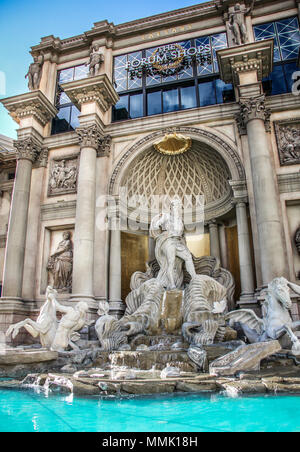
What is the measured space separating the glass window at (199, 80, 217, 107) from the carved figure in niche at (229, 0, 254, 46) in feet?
6.99

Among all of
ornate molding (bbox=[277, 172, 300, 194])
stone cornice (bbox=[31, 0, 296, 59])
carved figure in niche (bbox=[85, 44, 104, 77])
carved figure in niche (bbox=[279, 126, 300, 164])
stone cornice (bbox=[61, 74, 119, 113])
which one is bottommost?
ornate molding (bbox=[277, 172, 300, 194])

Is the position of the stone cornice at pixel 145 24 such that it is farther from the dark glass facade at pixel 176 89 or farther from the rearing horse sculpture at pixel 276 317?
the rearing horse sculpture at pixel 276 317

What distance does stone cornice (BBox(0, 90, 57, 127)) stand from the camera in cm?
1659

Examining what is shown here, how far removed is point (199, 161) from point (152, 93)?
4556 mm

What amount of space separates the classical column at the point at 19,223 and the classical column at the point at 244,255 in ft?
30.9

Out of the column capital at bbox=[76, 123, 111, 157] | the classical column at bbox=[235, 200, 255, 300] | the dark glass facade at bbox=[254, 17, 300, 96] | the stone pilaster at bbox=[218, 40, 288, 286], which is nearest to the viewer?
the stone pilaster at bbox=[218, 40, 288, 286]

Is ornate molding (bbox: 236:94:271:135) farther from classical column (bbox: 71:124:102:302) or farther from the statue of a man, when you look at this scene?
classical column (bbox: 71:124:102:302)

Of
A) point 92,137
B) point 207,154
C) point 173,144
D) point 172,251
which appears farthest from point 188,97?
point 172,251

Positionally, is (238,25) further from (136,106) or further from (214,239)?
(214,239)

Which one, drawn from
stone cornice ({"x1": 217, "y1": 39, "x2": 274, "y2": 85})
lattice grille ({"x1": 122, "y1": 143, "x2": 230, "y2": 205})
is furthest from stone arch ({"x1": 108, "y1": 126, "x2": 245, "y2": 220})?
stone cornice ({"x1": 217, "y1": 39, "x2": 274, "y2": 85})

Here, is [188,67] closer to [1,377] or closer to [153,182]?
[153,182]

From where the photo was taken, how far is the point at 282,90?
15.1 metres
